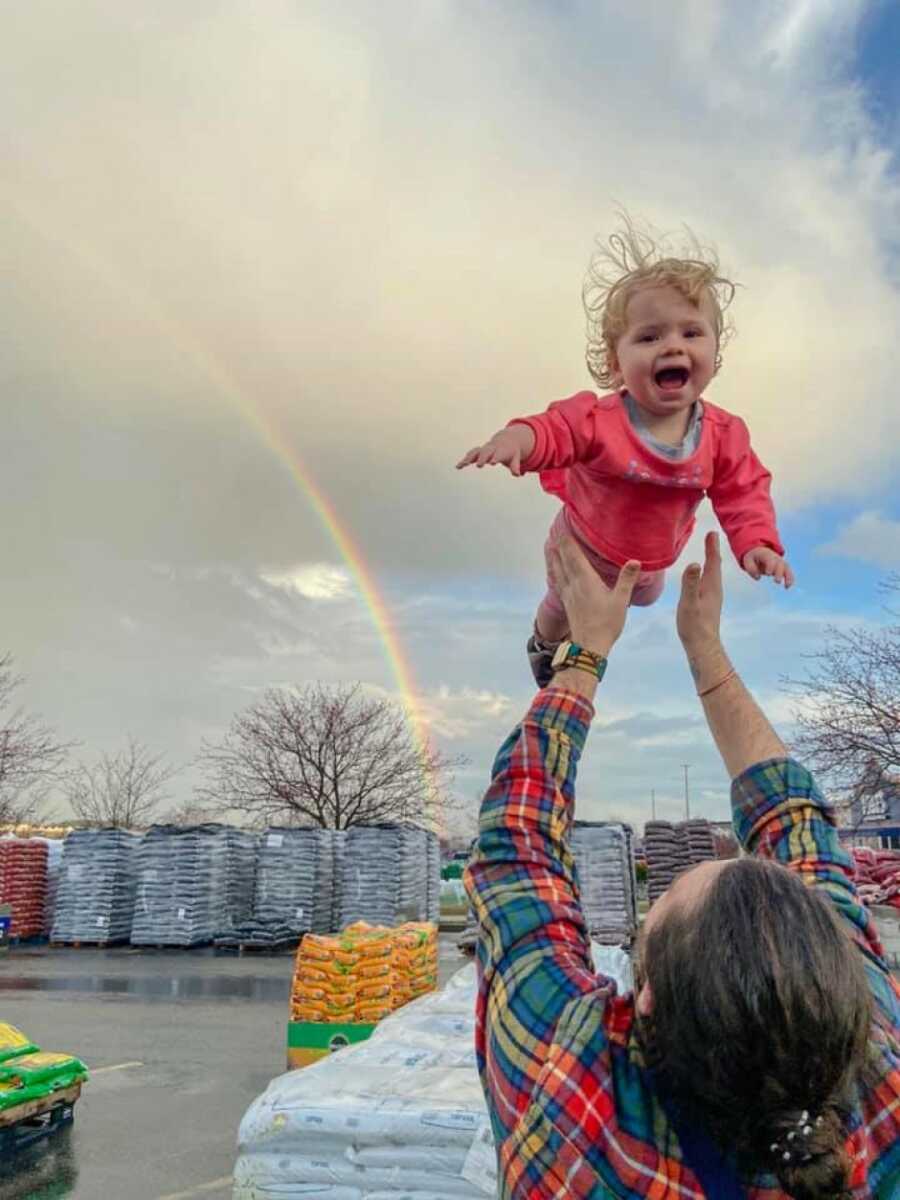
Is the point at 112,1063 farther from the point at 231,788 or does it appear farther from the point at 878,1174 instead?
the point at 231,788

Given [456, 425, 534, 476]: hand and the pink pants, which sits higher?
[456, 425, 534, 476]: hand

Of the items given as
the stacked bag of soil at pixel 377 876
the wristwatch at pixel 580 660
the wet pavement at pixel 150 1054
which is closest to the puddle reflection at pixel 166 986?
the wet pavement at pixel 150 1054

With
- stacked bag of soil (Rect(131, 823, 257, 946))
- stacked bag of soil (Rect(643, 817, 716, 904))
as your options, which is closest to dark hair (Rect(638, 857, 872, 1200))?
stacked bag of soil (Rect(643, 817, 716, 904))

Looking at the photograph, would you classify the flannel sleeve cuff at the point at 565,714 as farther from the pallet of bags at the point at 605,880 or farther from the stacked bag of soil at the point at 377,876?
the stacked bag of soil at the point at 377,876

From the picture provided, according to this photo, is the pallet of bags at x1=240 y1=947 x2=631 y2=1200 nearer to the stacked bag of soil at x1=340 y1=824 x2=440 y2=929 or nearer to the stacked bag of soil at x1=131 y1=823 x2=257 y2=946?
the stacked bag of soil at x1=340 y1=824 x2=440 y2=929

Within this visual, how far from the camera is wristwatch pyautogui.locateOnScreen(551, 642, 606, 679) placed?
156cm

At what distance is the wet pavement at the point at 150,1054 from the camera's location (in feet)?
18.4

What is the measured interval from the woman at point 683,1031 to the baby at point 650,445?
1.05 meters

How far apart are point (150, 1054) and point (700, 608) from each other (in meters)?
8.74

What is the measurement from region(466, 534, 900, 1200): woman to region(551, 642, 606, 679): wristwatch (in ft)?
0.55

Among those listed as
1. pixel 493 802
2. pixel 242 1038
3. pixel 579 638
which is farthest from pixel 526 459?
pixel 242 1038

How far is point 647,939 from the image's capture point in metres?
1.21

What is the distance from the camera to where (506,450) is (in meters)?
2.14

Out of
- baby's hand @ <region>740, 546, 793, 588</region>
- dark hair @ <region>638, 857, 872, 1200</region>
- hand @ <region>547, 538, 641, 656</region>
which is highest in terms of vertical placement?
baby's hand @ <region>740, 546, 793, 588</region>
